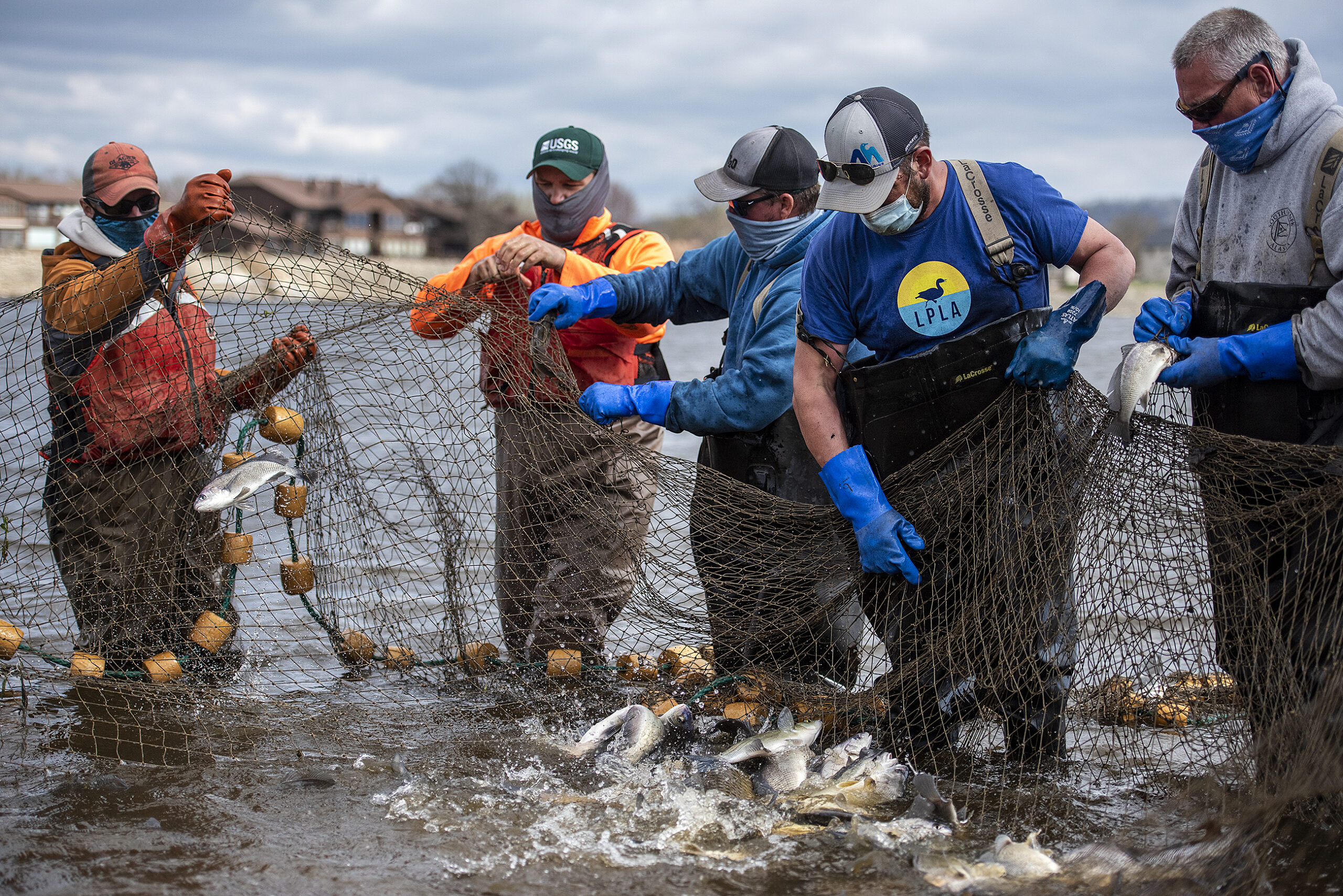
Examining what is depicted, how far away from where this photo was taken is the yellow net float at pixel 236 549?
372cm

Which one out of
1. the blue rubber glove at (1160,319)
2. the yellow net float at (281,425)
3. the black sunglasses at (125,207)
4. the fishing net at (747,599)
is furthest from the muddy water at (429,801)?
the blue rubber glove at (1160,319)

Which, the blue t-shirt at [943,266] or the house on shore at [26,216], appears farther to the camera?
the house on shore at [26,216]

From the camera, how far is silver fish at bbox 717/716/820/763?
10.5 feet

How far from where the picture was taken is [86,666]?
3523 millimetres

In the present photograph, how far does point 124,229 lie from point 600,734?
2705 millimetres

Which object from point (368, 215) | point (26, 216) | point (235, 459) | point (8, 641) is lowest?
point (8, 641)

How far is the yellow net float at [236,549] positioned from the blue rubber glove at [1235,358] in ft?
10.6

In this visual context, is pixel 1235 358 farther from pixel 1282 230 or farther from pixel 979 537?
pixel 979 537

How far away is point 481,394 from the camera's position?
173 inches

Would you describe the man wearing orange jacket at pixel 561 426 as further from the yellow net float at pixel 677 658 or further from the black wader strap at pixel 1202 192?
the black wader strap at pixel 1202 192

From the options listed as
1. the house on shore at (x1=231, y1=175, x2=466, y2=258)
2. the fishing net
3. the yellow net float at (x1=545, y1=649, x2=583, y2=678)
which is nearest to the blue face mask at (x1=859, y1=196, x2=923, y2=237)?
the fishing net

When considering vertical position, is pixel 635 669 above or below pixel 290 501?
below

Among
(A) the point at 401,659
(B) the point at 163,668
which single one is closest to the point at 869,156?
(A) the point at 401,659

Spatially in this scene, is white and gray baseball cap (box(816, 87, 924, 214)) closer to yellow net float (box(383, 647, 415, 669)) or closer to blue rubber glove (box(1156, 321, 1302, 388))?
blue rubber glove (box(1156, 321, 1302, 388))
